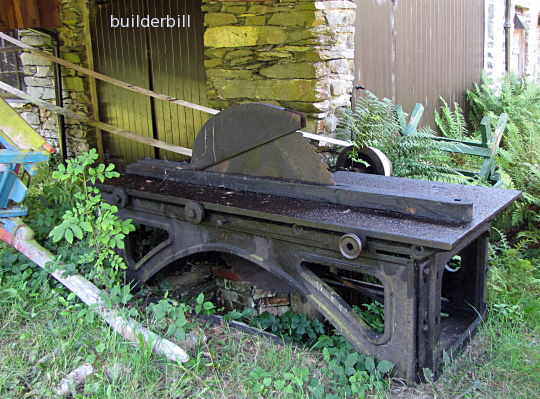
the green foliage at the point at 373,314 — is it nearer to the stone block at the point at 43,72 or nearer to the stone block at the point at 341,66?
the stone block at the point at 341,66

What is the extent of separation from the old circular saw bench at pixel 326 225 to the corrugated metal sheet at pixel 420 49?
2.34 m

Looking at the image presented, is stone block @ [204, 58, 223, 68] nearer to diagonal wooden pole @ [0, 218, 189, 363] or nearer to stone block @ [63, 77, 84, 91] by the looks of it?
stone block @ [63, 77, 84, 91]

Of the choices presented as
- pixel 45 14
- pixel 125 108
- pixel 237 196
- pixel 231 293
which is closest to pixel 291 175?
pixel 237 196

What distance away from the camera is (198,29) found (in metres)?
5.45

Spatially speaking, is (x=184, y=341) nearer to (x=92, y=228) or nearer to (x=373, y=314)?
(x=92, y=228)

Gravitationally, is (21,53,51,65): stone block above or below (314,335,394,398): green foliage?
above

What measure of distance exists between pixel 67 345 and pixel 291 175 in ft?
5.45

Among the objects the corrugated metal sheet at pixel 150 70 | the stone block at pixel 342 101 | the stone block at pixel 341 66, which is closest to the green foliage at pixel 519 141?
the stone block at pixel 342 101

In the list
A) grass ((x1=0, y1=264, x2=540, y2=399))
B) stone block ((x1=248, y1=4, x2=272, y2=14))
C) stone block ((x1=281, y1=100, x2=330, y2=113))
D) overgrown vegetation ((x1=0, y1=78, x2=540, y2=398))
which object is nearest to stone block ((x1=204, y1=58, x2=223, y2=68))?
stone block ((x1=248, y1=4, x2=272, y2=14))

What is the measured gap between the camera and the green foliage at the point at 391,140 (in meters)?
5.00

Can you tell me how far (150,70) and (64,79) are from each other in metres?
1.35

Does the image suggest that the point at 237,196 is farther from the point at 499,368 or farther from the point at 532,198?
the point at 532,198

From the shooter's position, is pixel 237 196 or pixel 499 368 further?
pixel 237 196

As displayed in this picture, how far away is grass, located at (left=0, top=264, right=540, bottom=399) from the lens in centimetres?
284
